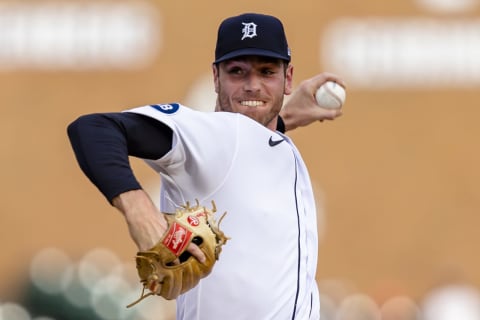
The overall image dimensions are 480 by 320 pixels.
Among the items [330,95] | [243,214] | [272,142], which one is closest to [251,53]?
[272,142]

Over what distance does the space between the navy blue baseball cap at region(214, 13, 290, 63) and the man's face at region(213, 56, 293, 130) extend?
40 mm

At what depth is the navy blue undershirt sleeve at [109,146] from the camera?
2.92 meters

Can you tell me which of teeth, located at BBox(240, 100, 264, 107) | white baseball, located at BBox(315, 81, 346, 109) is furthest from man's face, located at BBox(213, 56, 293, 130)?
white baseball, located at BBox(315, 81, 346, 109)

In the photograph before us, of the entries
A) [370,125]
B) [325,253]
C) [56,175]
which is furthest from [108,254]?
[370,125]

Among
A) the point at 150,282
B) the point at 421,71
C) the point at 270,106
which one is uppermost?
the point at 270,106

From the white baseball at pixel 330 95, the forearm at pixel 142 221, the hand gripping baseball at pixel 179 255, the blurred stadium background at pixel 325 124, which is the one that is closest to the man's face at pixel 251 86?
the white baseball at pixel 330 95

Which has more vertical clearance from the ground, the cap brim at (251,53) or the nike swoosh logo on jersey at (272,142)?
the cap brim at (251,53)

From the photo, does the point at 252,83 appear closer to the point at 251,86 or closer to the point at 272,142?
the point at 251,86

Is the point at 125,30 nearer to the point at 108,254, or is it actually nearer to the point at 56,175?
the point at 56,175

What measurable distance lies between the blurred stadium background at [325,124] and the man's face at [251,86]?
986 centimetres

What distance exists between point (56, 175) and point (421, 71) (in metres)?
4.87

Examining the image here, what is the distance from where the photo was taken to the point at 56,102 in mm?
14742

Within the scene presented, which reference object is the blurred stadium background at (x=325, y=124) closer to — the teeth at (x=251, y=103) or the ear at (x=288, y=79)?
the ear at (x=288, y=79)

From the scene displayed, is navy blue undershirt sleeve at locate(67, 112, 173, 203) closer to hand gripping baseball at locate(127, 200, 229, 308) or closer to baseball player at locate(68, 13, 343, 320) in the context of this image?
baseball player at locate(68, 13, 343, 320)
